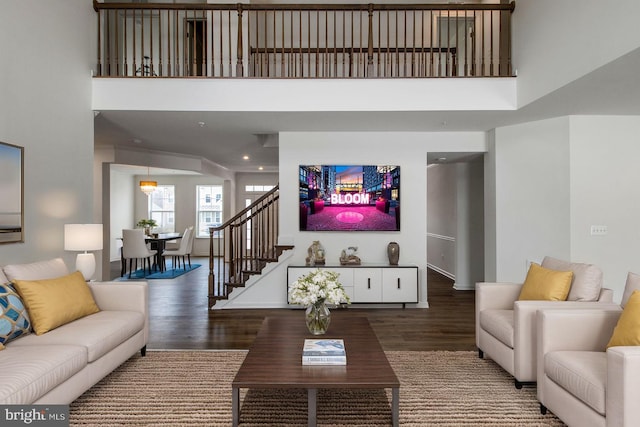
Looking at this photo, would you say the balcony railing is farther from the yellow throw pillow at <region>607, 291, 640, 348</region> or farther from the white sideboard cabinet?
the yellow throw pillow at <region>607, 291, 640, 348</region>

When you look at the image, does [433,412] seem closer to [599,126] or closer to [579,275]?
[579,275]

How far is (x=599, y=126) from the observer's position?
4.71 m

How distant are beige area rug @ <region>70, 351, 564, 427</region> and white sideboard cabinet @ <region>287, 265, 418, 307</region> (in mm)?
1970

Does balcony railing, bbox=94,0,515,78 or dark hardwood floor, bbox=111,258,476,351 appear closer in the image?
dark hardwood floor, bbox=111,258,476,351

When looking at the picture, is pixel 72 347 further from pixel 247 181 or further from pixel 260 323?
pixel 247 181

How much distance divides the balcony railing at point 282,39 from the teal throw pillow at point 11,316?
285 cm

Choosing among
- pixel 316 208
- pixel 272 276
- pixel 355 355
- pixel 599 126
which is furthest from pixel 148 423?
pixel 599 126

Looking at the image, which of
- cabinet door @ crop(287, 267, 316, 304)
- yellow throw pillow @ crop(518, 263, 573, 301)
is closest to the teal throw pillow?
cabinet door @ crop(287, 267, 316, 304)

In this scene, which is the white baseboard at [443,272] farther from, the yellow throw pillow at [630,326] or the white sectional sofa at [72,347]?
the white sectional sofa at [72,347]

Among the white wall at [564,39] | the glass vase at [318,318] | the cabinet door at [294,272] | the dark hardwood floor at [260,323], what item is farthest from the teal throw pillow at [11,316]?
the white wall at [564,39]

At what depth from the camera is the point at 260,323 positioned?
4.73m

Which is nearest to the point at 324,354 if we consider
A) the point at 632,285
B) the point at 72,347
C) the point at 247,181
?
the point at 72,347

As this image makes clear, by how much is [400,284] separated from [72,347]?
396cm

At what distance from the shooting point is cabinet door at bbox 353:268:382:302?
5332 mm
